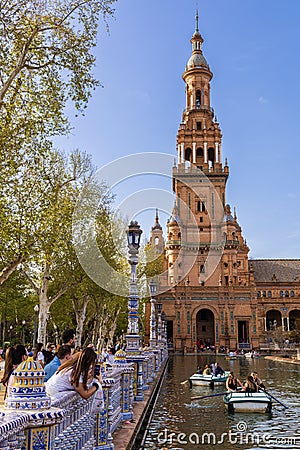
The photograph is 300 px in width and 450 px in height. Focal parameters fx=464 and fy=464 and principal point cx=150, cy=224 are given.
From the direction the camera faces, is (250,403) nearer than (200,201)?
Yes

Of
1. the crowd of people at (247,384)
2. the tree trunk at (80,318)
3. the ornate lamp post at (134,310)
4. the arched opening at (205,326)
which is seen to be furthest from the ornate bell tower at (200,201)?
the ornate lamp post at (134,310)

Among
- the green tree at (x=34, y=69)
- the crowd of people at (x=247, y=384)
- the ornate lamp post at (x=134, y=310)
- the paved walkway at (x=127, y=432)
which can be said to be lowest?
the paved walkway at (x=127, y=432)

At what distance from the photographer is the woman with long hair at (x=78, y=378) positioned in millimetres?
5555

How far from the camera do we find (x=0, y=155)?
14.5 metres

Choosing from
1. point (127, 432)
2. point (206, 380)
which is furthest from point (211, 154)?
point (127, 432)

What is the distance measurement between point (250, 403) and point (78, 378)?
10.9 m

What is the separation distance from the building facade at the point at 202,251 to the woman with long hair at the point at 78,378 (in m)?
58.9

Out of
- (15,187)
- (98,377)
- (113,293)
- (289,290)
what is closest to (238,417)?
(98,377)

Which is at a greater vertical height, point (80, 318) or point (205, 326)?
point (205, 326)

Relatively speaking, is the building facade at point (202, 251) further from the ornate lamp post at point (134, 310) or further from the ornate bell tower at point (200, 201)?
the ornate lamp post at point (134, 310)

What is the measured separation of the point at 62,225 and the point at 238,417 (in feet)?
38.8

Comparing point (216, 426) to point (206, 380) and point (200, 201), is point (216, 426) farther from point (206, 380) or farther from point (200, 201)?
point (200, 201)

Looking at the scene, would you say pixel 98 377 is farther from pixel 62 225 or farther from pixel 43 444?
pixel 62 225

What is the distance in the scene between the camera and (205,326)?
70.1 m
